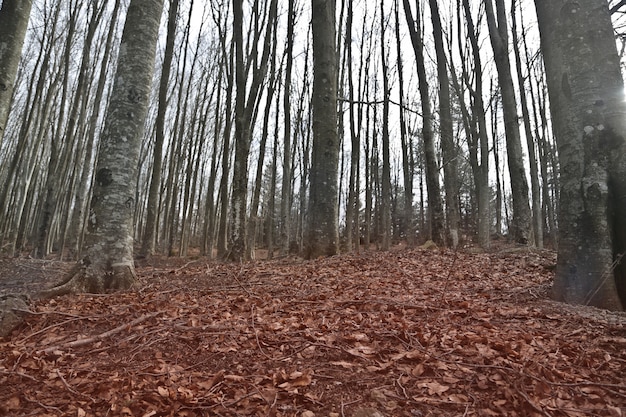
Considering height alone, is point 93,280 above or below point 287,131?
below

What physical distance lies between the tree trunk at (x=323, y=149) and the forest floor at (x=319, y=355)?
3246 millimetres

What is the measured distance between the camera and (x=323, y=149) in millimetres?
7578

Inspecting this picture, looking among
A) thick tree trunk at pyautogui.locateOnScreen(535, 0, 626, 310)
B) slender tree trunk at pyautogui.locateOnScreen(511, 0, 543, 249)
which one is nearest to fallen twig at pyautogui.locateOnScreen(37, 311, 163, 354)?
thick tree trunk at pyautogui.locateOnScreen(535, 0, 626, 310)

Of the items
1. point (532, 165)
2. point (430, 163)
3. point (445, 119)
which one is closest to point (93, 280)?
point (430, 163)

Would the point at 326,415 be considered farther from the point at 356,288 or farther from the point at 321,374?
the point at 356,288

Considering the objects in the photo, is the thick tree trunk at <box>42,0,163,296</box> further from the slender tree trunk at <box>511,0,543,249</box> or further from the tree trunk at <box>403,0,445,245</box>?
the slender tree trunk at <box>511,0,543,249</box>

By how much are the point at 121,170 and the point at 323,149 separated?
4.21 m

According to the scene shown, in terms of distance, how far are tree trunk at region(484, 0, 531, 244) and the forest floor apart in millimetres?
5750

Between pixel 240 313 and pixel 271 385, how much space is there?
1.42 metres

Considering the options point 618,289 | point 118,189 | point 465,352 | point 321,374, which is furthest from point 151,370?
point 618,289

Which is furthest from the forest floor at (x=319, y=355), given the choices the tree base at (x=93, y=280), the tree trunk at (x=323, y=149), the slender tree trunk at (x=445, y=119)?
the slender tree trunk at (x=445, y=119)

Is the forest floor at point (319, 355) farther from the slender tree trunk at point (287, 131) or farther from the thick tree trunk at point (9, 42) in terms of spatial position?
the slender tree trunk at point (287, 131)

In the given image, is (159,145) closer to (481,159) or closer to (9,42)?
(9,42)

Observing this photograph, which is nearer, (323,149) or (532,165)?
(323,149)
